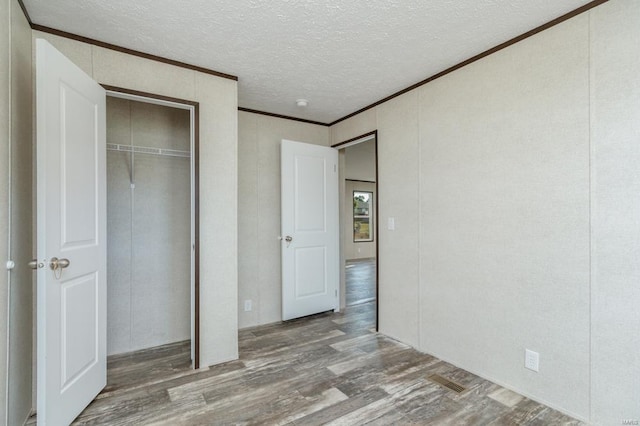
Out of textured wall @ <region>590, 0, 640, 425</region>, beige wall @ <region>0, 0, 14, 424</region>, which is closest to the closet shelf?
beige wall @ <region>0, 0, 14, 424</region>

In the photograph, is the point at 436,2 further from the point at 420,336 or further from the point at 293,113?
the point at 420,336

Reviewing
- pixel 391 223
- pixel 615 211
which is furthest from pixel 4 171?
pixel 615 211

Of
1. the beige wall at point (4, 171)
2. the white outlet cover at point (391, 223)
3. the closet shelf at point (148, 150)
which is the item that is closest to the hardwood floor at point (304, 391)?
the beige wall at point (4, 171)

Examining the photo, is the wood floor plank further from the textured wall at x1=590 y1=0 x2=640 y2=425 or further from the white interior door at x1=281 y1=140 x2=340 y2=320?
the white interior door at x1=281 y1=140 x2=340 y2=320

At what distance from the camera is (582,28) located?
6.21 ft

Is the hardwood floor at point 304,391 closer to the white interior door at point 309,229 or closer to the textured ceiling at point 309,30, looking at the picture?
the white interior door at point 309,229

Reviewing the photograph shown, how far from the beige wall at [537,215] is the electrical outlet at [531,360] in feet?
0.12

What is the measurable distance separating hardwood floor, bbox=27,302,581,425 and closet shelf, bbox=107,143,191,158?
1875 millimetres

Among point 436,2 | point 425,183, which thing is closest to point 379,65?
point 436,2

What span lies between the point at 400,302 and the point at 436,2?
2.50 meters

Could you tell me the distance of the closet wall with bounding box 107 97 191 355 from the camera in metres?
2.91

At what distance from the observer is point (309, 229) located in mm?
3934

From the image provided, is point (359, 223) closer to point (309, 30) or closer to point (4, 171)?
point (309, 30)

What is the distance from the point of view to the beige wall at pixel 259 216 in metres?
3.62
